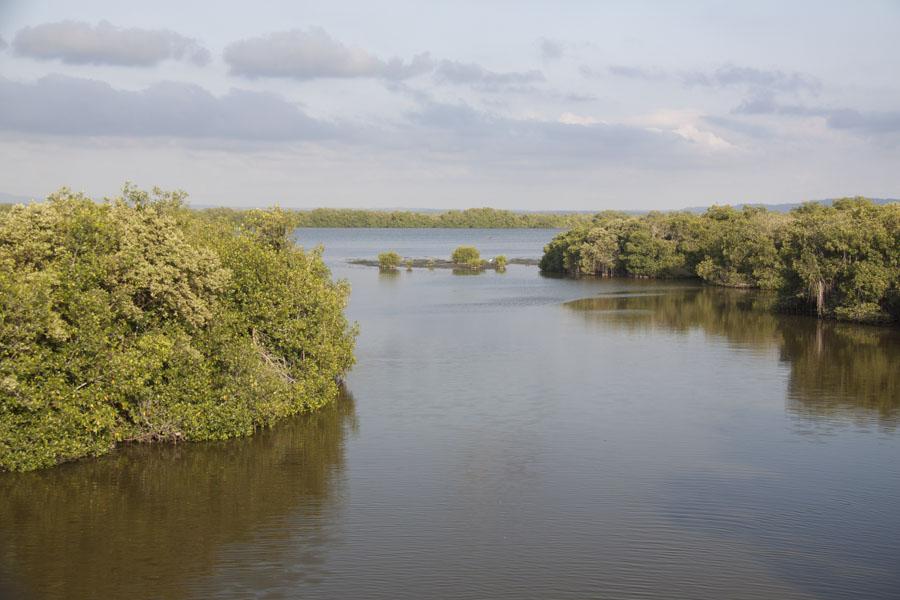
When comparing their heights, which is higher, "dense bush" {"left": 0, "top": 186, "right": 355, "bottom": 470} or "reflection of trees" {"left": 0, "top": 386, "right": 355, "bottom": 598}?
"dense bush" {"left": 0, "top": 186, "right": 355, "bottom": 470}

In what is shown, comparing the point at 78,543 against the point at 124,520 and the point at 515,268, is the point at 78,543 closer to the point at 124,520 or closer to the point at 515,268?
the point at 124,520

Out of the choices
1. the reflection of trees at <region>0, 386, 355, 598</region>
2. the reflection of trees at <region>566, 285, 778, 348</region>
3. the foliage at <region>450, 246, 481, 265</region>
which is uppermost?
the foliage at <region>450, 246, 481, 265</region>

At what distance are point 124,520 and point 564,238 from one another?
90.0 metres

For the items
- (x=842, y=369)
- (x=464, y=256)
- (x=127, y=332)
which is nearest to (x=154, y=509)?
(x=127, y=332)

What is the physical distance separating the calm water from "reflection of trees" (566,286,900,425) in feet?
1.03

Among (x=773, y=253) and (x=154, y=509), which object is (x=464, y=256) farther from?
(x=154, y=509)

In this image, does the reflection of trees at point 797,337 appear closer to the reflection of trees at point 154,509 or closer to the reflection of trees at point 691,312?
the reflection of trees at point 691,312

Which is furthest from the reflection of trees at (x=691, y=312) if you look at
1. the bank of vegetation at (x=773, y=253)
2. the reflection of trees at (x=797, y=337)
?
the bank of vegetation at (x=773, y=253)

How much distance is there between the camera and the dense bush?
22891 millimetres

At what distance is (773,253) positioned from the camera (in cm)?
7762

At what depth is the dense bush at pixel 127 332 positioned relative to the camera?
22891mm

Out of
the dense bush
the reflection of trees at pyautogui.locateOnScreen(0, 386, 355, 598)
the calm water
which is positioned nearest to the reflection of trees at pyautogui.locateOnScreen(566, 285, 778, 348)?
the calm water

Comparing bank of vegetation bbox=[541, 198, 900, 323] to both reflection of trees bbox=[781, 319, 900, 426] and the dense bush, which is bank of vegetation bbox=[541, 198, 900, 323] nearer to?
reflection of trees bbox=[781, 319, 900, 426]

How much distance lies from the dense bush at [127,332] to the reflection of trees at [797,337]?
2181cm
